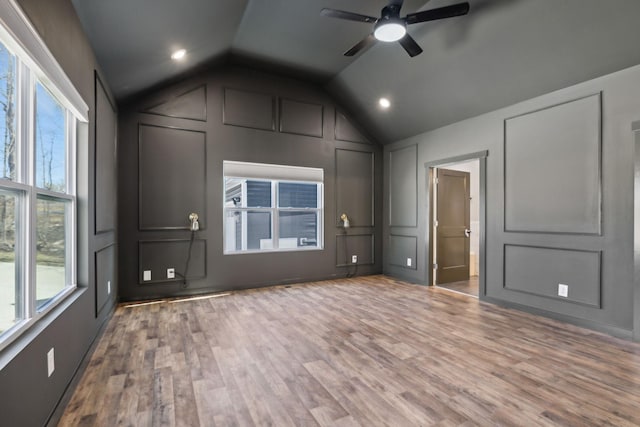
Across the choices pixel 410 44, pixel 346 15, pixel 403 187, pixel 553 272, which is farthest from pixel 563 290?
pixel 346 15

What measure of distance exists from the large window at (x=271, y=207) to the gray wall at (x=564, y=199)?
2.44m

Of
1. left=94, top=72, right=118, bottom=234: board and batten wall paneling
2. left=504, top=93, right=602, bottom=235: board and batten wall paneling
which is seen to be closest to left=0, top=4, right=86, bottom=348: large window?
left=94, top=72, right=118, bottom=234: board and batten wall paneling

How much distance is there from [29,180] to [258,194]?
3468mm

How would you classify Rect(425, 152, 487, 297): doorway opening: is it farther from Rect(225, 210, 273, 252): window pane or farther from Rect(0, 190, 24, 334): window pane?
Rect(0, 190, 24, 334): window pane

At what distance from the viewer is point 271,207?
5.14 meters

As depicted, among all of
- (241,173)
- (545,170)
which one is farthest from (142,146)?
(545,170)

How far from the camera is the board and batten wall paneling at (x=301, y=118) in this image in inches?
202

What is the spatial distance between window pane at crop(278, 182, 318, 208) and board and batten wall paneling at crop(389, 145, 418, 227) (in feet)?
4.75

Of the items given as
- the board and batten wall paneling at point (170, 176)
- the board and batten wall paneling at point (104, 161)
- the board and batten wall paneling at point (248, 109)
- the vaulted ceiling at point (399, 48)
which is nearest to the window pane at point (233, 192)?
the board and batten wall paneling at point (170, 176)

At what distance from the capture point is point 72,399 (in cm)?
192

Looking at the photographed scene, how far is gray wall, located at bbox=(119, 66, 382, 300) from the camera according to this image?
13.7 ft

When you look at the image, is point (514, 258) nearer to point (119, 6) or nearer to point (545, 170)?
point (545, 170)

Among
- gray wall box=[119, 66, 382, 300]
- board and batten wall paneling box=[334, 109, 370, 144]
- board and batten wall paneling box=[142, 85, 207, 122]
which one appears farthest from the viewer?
board and batten wall paneling box=[334, 109, 370, 144]

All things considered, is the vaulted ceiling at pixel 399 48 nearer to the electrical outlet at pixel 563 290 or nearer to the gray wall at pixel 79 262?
the gray wall at pixel 79 262
